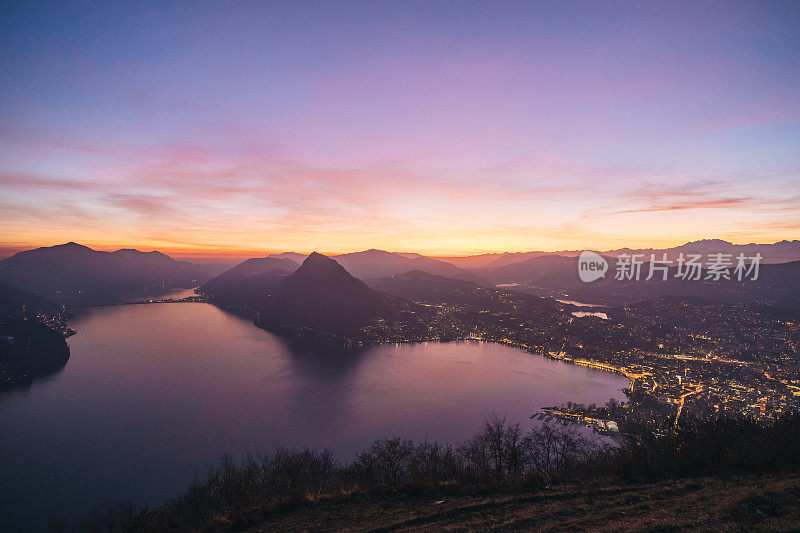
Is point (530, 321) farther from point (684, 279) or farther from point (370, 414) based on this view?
point (684, 279)

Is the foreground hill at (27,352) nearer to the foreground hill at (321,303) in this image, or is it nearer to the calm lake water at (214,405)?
the calm lake water at (214,405)

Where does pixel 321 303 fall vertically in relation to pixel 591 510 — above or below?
below

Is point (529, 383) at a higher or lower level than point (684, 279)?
lower

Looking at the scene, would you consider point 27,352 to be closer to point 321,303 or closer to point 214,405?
point 214,405

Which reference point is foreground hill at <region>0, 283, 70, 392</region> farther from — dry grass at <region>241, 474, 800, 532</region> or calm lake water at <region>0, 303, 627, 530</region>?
dry grass at <region>241, 474, 800, 532</region>

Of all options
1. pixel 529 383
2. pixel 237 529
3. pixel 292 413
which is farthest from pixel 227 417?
pixel 529 383

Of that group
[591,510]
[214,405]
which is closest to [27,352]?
[214,405]

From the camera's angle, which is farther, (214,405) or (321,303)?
(321,303)
